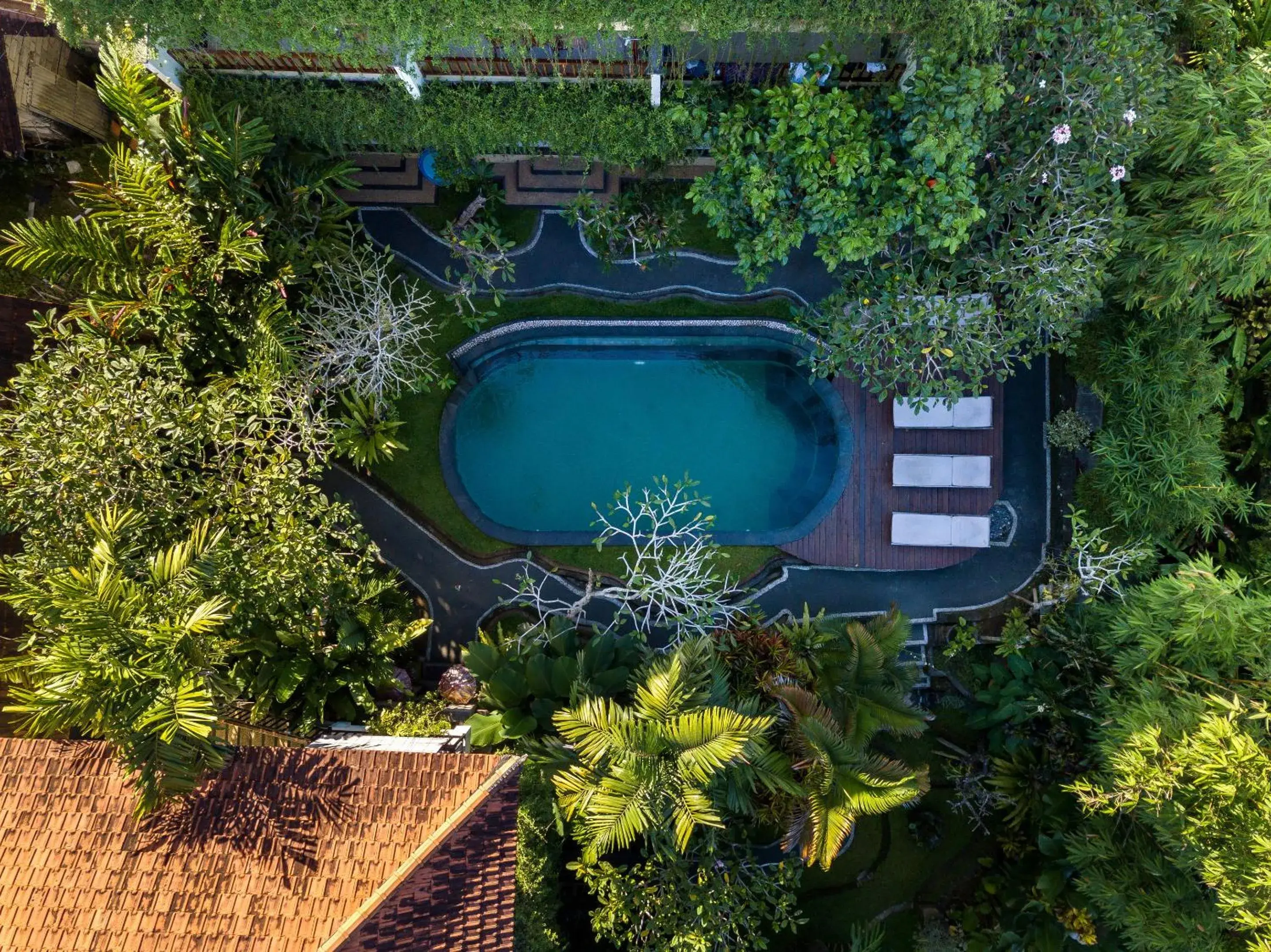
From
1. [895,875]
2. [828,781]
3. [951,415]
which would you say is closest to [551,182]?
[951,415]

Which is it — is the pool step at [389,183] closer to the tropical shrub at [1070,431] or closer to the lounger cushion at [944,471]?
the lounger cushion at [944,471]

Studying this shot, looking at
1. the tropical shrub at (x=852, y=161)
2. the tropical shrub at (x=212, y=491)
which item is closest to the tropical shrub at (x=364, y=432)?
the tropical shrub at (x=212, y=491)

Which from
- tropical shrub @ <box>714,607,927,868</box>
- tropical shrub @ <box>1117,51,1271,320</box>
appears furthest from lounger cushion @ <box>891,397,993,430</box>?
tropical shrub @ <box>714,607,927,868</box>

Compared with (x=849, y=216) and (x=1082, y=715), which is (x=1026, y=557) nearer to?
(x=1082, y=715)

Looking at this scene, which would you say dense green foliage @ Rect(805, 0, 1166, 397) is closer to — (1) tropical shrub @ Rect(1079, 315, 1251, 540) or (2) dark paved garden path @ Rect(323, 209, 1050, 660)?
(1) tropical shrub @ Rect(1079, 315, 1251, 540)

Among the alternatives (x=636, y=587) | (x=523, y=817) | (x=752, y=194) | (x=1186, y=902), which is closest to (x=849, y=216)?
(x=752, y=194)

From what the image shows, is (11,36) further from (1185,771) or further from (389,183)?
(1185,771)
